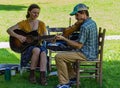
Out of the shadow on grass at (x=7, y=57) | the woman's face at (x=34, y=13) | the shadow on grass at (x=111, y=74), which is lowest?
the shadow on grass at (x=111, y=74)

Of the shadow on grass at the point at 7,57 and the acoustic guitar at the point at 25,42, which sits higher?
the acoustic guitar at the point at 25,42

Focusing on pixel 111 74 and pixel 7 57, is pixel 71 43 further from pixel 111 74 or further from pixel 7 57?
pixel 7 57

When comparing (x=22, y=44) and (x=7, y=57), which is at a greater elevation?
(x=22, y=44)

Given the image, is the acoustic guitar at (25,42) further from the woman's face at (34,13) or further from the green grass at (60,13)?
the green grass at (60,13)

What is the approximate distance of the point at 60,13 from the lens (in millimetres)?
23734

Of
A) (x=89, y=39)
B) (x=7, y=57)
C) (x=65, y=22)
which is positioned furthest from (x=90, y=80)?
(x=65, y=22)

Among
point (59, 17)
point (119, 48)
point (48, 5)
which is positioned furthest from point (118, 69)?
point (48, 5)

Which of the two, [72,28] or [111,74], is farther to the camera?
[111,74]

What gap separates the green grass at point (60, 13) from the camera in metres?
18.9

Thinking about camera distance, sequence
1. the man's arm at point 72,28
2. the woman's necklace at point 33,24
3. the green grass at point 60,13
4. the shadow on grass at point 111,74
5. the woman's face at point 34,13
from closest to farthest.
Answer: the man's arm at point 72,28, the shadow on grass at point 111,74, the woman's face at point 34,13, the woman's necklace at point 33,24, the green grass at point 60,13

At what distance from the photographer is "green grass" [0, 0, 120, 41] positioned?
1886 cm

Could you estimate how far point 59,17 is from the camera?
71.9 feet

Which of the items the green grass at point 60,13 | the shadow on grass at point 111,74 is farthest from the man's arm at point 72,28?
the green grass at point 60,13

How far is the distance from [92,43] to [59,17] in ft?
47.7
